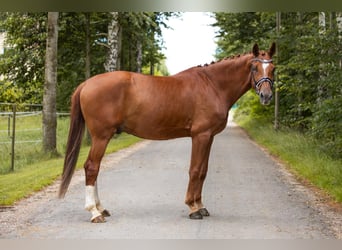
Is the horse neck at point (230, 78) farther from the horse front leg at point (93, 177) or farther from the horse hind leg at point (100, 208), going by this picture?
the horse hind leg at point (100, 208)

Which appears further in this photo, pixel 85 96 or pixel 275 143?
pixel 275 143

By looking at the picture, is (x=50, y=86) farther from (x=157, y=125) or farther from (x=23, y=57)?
(x=157, y=125)

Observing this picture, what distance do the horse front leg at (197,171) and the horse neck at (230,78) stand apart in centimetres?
38

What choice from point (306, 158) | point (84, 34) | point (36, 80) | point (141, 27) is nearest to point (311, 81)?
point (306, 158)

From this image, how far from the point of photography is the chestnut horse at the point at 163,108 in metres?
3.74

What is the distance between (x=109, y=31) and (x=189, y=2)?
3059 mm

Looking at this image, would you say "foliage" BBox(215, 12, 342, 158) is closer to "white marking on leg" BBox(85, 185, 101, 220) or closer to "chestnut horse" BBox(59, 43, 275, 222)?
"chestnut horse" BBox(59, 43, 275, 222)

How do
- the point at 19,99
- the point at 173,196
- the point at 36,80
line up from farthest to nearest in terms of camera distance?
the point at 36,80 → the point at 19,99 → the point at 173,196

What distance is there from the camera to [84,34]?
21.7 feet

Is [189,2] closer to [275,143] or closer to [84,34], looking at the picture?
[84,34]

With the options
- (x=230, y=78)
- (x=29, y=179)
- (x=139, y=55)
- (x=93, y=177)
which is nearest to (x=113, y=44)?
(x=139, y=55)

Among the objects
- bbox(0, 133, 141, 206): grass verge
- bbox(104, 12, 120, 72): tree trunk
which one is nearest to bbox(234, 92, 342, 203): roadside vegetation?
bbox(0, 133, 141, 206): grass verge

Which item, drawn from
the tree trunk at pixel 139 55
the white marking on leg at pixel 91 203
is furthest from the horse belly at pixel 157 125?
the tree trunk at pixel 139 55

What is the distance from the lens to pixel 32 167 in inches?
227
